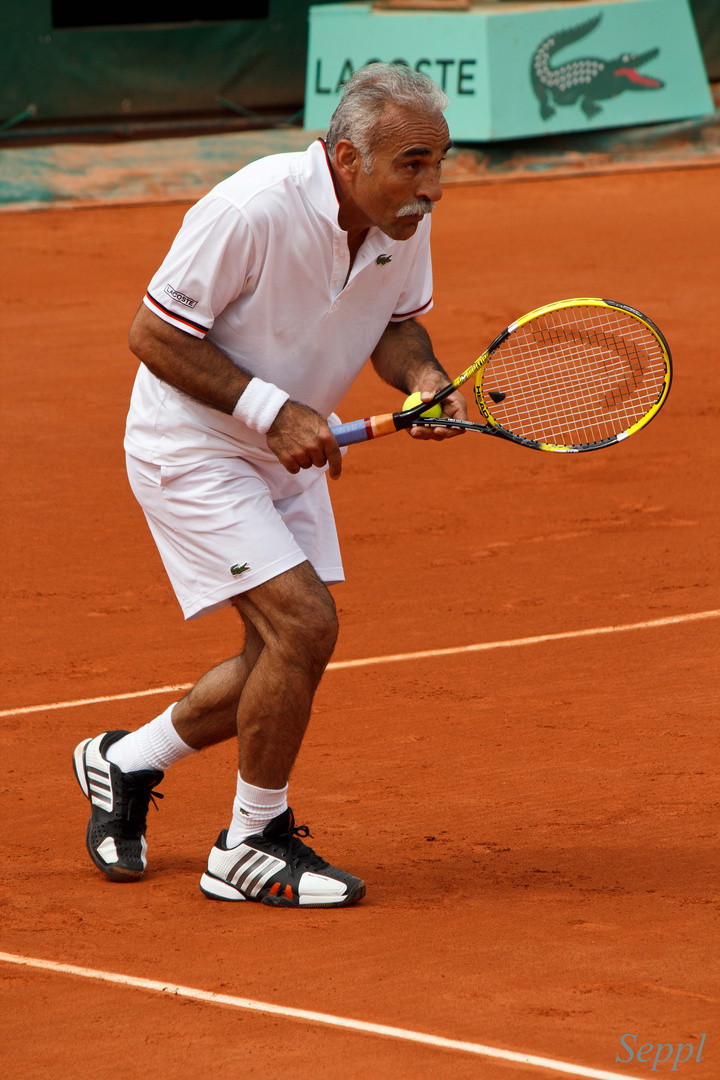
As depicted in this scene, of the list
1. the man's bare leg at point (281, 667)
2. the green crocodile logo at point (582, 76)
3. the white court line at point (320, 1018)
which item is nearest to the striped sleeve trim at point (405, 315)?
the man's bare leg at point (281, 667)

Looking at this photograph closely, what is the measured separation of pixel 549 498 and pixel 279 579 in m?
3.98

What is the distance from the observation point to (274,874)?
3.83 meters

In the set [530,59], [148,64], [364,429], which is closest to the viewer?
[364,429]

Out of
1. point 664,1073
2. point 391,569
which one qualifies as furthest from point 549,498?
point 664,1073

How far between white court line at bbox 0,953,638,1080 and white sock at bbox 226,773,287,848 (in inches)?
22.1

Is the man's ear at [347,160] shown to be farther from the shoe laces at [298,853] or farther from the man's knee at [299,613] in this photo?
the shoe laces at [298,853]

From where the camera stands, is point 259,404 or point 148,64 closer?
point 259,404

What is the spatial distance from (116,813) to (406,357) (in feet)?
5.11

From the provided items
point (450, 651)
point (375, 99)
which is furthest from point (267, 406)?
point (450, 651)

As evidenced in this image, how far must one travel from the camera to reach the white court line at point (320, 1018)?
299cm

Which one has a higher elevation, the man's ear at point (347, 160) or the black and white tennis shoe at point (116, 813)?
the man's ear at point (347, 160)

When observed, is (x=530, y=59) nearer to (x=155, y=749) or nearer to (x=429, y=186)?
(x=429, y=186)

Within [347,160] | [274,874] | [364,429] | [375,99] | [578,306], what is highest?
[375,99]

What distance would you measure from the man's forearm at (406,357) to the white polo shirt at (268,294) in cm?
14
